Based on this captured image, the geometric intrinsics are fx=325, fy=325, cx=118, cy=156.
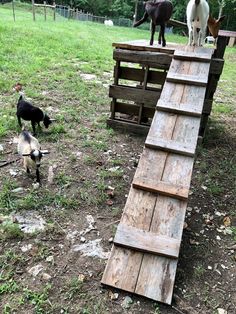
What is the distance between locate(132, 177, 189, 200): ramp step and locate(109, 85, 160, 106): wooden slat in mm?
2453

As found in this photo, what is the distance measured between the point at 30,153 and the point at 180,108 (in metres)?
1.94

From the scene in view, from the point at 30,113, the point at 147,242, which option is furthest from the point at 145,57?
the point at 147,242

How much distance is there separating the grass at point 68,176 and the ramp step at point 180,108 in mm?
1042

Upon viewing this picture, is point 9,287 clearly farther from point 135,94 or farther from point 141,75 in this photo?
point 141,75

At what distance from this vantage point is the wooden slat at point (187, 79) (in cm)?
437

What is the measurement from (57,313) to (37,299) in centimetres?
21

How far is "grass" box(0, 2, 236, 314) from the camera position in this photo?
8.92 ft

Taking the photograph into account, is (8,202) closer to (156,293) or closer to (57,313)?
(57,313)

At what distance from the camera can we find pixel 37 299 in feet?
8.61

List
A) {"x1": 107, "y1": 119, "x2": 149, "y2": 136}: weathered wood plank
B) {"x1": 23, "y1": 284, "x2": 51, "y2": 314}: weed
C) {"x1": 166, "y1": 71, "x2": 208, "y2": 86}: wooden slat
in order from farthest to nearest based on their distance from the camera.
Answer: {"x1": 107, "y1": 119, "x2": 149, "y2": 136}: weathered wood plank
{"x1": 166, "y1": 71, "x2": 208, "y2": 86}: wooden slat
{"x1": 23, "y1": 284, "x2": 51, "y2": 314}: weed

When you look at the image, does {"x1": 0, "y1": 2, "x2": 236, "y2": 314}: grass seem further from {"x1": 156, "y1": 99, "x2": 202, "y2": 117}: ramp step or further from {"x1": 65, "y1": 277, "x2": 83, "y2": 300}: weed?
{"x1": 156, "y1": 99, "x2": 202, "y2": 117}: ramp step

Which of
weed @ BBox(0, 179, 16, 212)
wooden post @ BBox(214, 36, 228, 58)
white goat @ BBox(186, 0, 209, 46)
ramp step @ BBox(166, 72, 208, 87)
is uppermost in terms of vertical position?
white goat @ BBox(186, 0, 209, 46)

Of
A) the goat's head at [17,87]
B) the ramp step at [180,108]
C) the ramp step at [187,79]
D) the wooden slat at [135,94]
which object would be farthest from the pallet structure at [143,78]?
the goat's head at [17,87]

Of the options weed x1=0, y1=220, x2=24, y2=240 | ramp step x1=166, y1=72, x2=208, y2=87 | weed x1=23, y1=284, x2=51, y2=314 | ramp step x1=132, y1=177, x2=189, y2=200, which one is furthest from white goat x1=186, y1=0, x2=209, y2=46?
weed x1=23, y1=284, x2=51, y2=314
